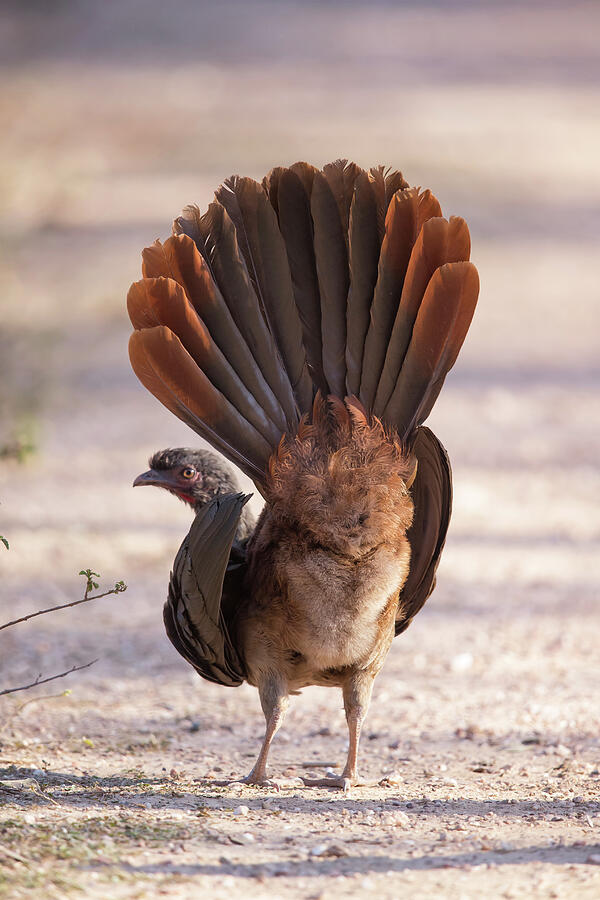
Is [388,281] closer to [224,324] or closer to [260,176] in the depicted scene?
[224,324]

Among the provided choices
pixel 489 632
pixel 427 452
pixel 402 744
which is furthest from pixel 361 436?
pixel 489 632

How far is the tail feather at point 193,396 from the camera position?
14.6 ft

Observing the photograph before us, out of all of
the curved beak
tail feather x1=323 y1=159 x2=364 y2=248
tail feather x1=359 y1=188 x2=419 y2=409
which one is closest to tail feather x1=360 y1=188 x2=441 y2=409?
tail feather x1=359 y1=188 x2=419 y2=409

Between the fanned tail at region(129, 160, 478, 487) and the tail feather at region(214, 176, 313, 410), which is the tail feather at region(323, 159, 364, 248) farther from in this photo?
the tail feather at region(214, 176, 313, 410)

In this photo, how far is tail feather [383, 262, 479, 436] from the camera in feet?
14.5

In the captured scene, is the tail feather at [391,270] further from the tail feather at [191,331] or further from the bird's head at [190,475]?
the bird's head at [190,475]

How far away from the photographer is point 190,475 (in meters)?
5.62

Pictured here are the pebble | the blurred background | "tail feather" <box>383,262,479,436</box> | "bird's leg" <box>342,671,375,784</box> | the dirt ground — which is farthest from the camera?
the blurred background

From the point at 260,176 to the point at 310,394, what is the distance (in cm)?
1261

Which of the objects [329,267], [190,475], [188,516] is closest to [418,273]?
[329,267]

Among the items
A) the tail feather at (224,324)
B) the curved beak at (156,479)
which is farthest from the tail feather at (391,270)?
the curved beak at (156,479)

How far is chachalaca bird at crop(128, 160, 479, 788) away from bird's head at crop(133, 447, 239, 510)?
0.83 metres

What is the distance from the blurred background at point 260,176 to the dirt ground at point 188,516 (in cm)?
5

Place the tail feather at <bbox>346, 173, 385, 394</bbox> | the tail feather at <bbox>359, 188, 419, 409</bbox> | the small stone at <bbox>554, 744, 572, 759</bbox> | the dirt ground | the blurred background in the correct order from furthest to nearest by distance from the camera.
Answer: the blurred background
the small stone at <bbox>554, 744, 572, 759</bbox>
the tail feather at <bbox>346, 173, 385, 394</bbox>
the tail feather at <bbox>359, 188, 419, 409</bbox>
the dirt ground
